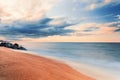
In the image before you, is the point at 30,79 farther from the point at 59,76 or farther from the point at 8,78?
the point at 59,76

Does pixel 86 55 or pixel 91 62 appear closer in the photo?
pixel 91 62

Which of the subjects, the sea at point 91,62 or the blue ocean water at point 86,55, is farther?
the blue ocean water at point 86,55

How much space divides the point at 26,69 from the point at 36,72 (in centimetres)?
22

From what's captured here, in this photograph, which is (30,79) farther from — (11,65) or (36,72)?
(11,65)

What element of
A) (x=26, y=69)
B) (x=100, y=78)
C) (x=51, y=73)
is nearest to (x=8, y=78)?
(x=26, y=69)

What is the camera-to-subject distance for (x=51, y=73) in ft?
15.6

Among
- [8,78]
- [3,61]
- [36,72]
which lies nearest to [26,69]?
[36,72]

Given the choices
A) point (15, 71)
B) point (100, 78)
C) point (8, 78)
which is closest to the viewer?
point (8, 78)

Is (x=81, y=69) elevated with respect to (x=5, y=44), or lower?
lower

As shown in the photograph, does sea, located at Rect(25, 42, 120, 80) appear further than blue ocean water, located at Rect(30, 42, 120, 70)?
No

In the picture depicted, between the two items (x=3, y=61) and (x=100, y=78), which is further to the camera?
(x=100, y=78)

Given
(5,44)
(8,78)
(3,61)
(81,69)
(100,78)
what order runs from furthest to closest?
(5,44) < (81,69) < (100,78) < (3,61) < (8,78)

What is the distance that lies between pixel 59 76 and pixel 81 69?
98.4 inches

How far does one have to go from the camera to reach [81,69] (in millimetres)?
7043
